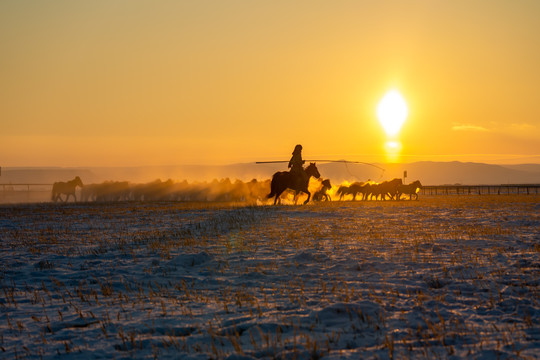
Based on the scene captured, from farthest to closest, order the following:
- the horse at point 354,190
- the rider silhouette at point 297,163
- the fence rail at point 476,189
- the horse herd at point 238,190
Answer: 1. the fence rail at point 476,189
2. the horse at point 354,190
3. the horse herd at point 238,190
4. the rider silhouette at point 297,163

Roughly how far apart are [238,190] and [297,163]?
24433mm

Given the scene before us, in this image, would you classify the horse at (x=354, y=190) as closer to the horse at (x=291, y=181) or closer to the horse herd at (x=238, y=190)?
the horse herd at (x=238, y=190)

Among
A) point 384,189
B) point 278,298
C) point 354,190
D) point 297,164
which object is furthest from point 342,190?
point 278,298

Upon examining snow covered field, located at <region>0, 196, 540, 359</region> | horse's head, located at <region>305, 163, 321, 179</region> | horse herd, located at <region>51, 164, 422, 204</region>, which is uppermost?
horse's head, located at <region>305, 163, 321, 179</region>

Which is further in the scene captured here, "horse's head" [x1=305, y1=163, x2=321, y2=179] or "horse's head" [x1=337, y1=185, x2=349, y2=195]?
"horse's head" [x1=337, y1=185, x2=349, y2=195]

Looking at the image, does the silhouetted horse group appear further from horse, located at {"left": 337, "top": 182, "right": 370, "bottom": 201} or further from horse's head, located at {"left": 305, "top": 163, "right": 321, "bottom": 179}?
horse's head, located at {"left": 305, "top": 163, "right": 321, "bottom": 179}

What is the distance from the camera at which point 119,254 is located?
1090cm

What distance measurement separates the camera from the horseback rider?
85.9 feet

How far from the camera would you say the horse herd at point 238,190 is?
42375 mm

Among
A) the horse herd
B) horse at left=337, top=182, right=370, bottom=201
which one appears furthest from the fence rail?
horse at left=337, top=182, right=370, bottom=201

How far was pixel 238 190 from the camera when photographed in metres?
50.3

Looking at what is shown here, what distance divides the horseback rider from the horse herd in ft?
1.89

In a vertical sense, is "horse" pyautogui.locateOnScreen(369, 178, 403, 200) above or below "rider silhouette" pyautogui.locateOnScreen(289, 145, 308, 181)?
below

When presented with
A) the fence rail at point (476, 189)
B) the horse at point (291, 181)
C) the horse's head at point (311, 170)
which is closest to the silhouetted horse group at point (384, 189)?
the horse's head at point (311, 170)
